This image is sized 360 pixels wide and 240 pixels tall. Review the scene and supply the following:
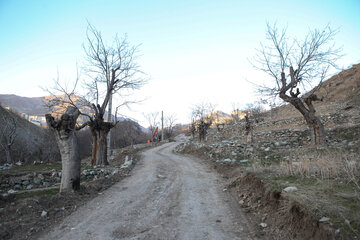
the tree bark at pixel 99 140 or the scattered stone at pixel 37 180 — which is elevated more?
the tree bark at pixel 99 140

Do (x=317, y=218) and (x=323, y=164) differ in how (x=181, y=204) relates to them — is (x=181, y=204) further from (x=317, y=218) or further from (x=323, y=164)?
(x=323, y=164)

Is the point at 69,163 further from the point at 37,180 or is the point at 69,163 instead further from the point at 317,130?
the point at 317,130

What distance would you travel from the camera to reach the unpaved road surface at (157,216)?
3.29 metres

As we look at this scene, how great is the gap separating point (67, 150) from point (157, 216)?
3.53 meters

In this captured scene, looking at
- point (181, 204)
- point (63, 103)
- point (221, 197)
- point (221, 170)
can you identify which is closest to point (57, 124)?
point (181, 204)

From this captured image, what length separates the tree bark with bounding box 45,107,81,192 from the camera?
5.56 meters

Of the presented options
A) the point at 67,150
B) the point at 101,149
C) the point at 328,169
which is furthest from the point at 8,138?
the point at 328,169

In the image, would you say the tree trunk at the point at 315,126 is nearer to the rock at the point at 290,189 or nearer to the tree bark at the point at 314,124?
the tree bark at the point at 314,124

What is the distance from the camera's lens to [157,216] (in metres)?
3.98

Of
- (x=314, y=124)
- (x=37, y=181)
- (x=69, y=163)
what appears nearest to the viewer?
(x=69, y=163)

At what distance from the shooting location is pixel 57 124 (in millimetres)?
5598

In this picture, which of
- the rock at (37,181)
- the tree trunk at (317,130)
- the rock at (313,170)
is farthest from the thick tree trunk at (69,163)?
the tree trunk at (317,130)

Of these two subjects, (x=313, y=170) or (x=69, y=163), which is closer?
(x=313, y=170)

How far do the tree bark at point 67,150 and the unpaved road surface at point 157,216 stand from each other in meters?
0.97
